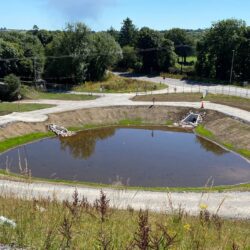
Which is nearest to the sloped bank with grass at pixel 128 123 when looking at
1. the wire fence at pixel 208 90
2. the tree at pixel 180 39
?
the wire fence at pixel 208 90

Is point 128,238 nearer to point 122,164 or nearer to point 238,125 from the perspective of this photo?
point 122,164

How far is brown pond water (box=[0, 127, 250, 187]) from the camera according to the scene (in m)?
35.5

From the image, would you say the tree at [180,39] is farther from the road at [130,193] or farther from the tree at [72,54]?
the road at [130,193]

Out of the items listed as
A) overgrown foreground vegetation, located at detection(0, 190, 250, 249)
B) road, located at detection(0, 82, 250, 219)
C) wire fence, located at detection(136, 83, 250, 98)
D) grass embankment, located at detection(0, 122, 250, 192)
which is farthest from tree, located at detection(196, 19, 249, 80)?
overgrown foreground vegetation, located at detection(0, 190, 250, 249)

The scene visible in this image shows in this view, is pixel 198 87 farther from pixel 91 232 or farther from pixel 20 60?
pixel 91 232

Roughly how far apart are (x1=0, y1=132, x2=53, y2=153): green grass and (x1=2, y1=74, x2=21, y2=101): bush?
17256 millimetres

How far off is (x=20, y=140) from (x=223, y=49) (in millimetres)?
55573

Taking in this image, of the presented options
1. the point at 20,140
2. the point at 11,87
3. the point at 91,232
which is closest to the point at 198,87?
the point at 11,87

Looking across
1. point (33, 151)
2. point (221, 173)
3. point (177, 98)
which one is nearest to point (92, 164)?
point (33, 151)

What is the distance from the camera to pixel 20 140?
47219 millimetres

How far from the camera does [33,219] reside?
8211mm

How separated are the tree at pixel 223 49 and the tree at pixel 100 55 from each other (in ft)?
66.7

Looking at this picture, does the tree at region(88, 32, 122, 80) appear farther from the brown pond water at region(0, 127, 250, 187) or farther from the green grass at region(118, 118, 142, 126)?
the brown pond water at region(0, 127, 250, 187)

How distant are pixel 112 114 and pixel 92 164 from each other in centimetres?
2059
